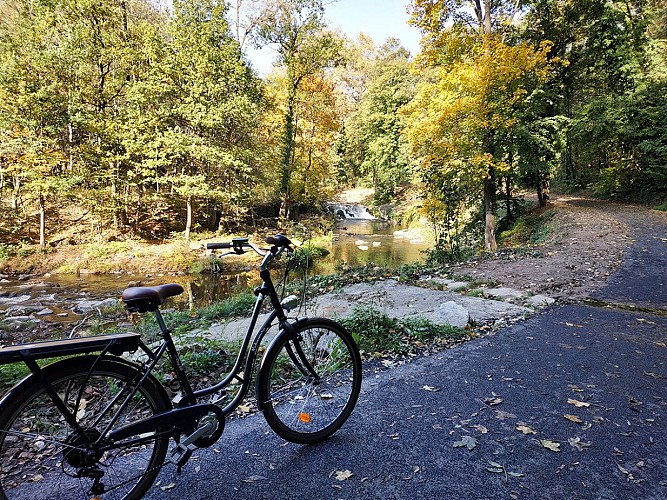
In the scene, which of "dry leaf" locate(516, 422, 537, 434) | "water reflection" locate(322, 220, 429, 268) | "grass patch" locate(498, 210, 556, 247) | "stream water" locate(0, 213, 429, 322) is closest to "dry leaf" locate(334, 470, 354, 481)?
"dry leaf" locate(516, 422, 537, 434)

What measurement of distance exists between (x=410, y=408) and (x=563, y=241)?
383 inches

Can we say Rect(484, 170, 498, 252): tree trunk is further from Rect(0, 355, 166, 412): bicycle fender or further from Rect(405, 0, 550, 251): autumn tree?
Rect(0, 355, 166, 412): bicycle fender

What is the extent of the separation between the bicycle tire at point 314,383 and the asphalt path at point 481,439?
Result: 13 cm

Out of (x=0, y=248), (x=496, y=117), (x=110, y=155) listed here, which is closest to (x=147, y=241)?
(x=110, y=155)

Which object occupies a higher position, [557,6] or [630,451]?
[557,6]

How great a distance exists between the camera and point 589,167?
24.5 meters

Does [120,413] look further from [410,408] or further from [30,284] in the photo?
[30,284]

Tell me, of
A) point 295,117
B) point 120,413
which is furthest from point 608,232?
point 295,117

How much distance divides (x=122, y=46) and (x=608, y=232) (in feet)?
60.0

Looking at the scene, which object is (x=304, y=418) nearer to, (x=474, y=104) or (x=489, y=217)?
(x=474, y=104)

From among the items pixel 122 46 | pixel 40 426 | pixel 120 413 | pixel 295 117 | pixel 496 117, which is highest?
pixel 122 46

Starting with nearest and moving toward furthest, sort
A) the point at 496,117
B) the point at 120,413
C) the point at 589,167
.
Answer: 1. the point at 120,413
2. the point at 496,117
3. the point at 589,167

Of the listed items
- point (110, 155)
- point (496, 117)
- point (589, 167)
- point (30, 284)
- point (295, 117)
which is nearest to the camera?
point (496, 117)

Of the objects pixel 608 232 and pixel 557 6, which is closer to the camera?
pixel 608 232
